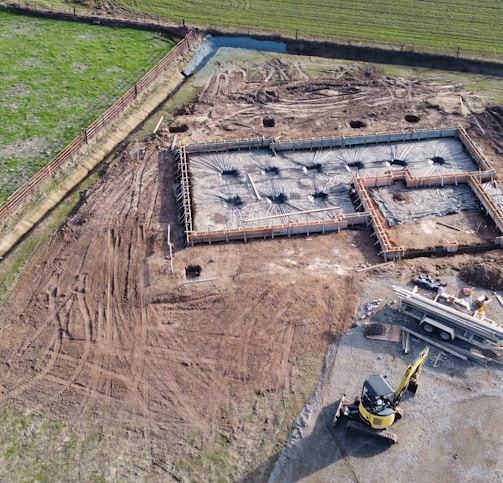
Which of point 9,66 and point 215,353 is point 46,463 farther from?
point 9,66

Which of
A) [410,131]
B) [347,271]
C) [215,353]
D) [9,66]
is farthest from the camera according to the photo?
[9,66]

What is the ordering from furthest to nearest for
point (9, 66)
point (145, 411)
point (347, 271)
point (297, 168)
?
1. point (9, 66)
2. point (297, 168)
3. point (347, 271)
4. point (145, 411)

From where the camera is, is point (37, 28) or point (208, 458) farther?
point (37, 28)

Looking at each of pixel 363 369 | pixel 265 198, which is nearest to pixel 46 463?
pixel 363 369

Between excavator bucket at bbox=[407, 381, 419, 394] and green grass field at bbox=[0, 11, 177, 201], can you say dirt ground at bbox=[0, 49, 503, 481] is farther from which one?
green grass field at bbox=[0, 11, 177, 201]

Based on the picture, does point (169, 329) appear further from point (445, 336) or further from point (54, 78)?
point (54, 78)

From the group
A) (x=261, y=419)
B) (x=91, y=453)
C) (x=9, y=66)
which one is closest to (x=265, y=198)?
(x=261, y=419)

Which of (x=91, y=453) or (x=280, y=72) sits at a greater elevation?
(x=280, y=72)

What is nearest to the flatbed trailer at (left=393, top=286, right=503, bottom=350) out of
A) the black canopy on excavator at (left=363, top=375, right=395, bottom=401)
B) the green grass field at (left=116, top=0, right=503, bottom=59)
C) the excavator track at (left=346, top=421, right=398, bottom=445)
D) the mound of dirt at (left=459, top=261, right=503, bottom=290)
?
the mound of dirt at (left=459, top=261, right=503, bottom=290)

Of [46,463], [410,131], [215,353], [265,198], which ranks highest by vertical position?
[410,131]
